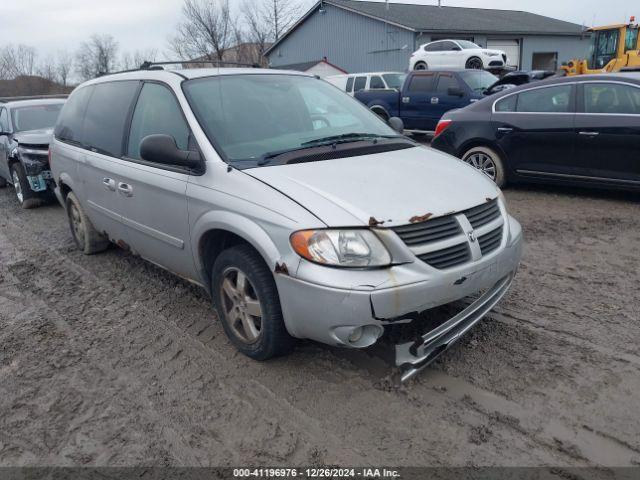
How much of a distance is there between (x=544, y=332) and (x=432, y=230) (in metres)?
1.32

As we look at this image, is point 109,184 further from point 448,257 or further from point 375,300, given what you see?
point 448,257

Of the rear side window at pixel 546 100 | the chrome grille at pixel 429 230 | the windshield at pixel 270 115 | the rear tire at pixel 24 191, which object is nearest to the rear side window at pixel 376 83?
the rear side window at pixel 546 100

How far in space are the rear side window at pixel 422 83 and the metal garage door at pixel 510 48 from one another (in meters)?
21.0

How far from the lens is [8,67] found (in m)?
43.8

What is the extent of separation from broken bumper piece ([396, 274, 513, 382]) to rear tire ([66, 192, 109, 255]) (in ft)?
12.5

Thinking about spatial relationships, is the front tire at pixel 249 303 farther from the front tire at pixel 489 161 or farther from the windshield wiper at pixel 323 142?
the front tire at pixel 489 161

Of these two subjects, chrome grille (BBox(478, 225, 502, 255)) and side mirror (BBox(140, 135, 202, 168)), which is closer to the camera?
chrome grille (BBox(478, 225, 502, 255))

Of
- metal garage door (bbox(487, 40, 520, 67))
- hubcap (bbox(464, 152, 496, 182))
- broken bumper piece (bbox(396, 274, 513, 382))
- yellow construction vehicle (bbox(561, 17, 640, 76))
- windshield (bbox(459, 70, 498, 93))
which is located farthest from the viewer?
metal garage door (bbox(487, 40, 520, 67))

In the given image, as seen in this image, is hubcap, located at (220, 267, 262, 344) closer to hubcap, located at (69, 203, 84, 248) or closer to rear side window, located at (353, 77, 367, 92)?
hubcap, located at (69, 203, 84, 248)

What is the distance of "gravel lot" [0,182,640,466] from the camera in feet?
8.40

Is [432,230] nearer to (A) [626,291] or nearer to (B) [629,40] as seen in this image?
(A) [626,291]

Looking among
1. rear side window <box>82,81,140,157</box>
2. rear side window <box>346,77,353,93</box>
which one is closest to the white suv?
rear side window <box>346,77,353,93</box>

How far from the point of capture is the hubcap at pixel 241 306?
3143 mm

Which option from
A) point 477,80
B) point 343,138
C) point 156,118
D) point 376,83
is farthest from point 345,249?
point 376,83
